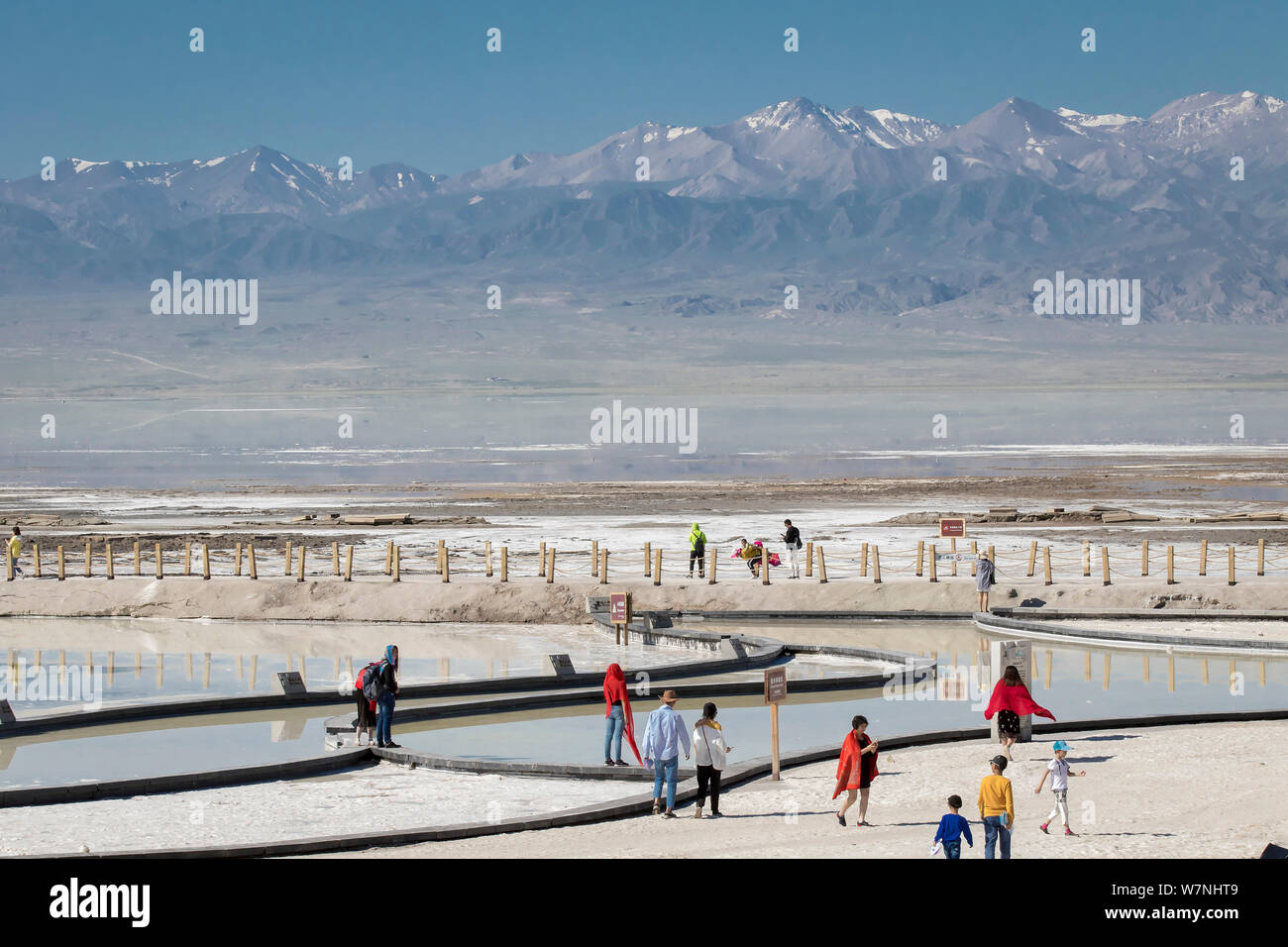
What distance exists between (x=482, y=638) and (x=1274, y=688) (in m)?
12.9

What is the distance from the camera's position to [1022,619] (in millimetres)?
28562

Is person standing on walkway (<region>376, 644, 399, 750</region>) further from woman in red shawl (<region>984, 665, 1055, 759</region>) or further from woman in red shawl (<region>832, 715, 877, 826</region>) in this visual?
woman in red shawl (<region>984, 665, 1055, 759</region>)

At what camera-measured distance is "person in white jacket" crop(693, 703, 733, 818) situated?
46.5 feet

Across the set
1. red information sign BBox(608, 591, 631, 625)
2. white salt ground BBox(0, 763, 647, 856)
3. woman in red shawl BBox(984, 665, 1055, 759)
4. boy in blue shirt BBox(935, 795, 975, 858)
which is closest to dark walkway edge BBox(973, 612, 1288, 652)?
red information sign BBox(608, 591, 631, 625)

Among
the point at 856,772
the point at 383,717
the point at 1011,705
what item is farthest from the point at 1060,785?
the point at 383,717

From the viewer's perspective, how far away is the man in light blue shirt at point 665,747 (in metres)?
14.4

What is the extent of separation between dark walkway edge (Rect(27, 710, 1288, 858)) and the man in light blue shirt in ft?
1.24

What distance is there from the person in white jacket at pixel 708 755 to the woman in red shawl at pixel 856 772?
104 centimetres

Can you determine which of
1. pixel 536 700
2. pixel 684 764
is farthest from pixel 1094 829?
pixel 536 700

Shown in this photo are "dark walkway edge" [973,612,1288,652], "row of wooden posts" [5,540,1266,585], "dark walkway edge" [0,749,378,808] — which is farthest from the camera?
"row of wooden posts" [5,540,1266,585]

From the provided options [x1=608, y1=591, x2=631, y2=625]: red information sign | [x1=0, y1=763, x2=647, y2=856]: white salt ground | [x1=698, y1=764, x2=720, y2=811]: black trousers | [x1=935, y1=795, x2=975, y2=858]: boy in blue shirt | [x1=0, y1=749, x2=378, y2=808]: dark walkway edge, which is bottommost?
[x1=0, y1=763, x2=647, y2=856]: white salt ground

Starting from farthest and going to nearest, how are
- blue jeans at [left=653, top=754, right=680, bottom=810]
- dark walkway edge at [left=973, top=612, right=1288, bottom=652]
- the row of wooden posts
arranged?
the row of wooden posts < dark walkway edge at [left=973, top=612, right=1288, bottom=652] < blue jeans at [left=653, top=754, right=680, bottom=810]
